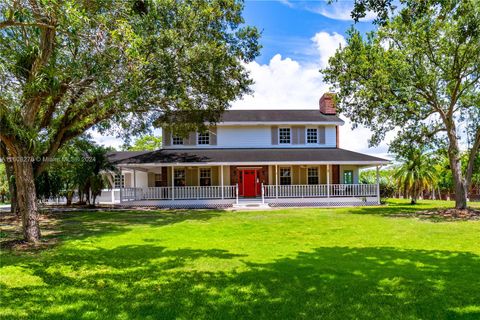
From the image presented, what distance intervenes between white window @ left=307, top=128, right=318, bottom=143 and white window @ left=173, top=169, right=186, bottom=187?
980 centimetres

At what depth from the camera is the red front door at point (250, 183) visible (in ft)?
84.8

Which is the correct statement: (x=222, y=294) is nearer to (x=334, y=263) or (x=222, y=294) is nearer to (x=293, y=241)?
(x=334, y=263)

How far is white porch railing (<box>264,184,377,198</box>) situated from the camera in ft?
80.0

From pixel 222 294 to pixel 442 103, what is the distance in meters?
19.4

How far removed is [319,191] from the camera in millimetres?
24609

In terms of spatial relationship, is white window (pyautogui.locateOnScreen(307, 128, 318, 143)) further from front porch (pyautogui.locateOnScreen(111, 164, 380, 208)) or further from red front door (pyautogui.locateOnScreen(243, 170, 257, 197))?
red front door (pyautogui.locateOnScreen(243, 170, 257, 197))

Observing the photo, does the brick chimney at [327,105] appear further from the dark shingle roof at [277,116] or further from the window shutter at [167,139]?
the window shutter at [167,139]

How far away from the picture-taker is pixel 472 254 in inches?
336

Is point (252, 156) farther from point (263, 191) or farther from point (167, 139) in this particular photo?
point (167, 139)

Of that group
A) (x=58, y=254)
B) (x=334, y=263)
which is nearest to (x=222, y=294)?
(x=334, y=263)

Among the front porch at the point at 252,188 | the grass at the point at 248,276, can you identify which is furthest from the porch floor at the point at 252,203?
the grass at the point at 248,276

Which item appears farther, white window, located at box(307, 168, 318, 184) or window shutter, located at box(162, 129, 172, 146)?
window shutter, located at box(162, 129, 172, 146)

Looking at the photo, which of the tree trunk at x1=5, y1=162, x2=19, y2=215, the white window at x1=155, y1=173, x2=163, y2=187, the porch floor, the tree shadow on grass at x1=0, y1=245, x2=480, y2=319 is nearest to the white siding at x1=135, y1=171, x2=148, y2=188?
the white window at x1=155, y1=173, x2=163, y2=187

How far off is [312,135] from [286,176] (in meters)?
3.90
